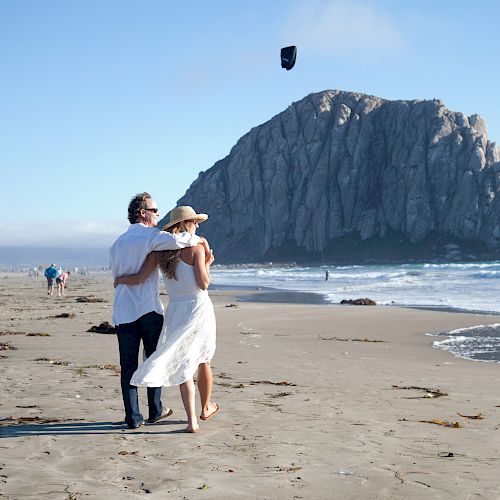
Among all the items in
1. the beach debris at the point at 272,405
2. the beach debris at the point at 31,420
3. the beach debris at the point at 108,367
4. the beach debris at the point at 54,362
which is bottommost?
the beach debris at the point at 272,405

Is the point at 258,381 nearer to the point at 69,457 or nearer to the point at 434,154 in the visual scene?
the point at 69,457

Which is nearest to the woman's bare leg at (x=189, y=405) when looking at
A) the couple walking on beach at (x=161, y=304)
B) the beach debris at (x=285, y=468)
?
the couple walking on beach at (x=161, y=304)

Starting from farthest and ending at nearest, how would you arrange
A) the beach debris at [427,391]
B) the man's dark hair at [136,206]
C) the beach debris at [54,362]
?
the beach debris at [54,362] → the beach debris at [427,391] → the man's dark hair at [136,206]

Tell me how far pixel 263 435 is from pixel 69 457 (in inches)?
60.0

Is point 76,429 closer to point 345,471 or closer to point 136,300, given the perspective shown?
point 136,300

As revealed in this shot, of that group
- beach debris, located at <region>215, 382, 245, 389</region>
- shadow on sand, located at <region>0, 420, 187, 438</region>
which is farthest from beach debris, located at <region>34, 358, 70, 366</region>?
shadow on sand, located at <region>0, 420, 187, 438</region>

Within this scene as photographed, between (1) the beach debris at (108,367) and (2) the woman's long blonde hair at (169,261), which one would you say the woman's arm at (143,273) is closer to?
(2) the woman's long blonde hair at (169,261)

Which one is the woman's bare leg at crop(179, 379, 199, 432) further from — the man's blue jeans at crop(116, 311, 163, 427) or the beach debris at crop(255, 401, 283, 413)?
the beach debris at crop(255, 401, 283, 413)

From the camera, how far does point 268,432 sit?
572 centimetres

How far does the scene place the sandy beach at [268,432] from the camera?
4.33 m

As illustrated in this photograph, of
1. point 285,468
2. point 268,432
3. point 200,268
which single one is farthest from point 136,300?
point 285,468

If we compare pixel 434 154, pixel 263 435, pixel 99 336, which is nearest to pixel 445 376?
pixel 263 435

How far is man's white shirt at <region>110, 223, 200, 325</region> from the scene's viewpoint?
5969 mm

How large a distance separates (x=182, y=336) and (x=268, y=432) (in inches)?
41.6
